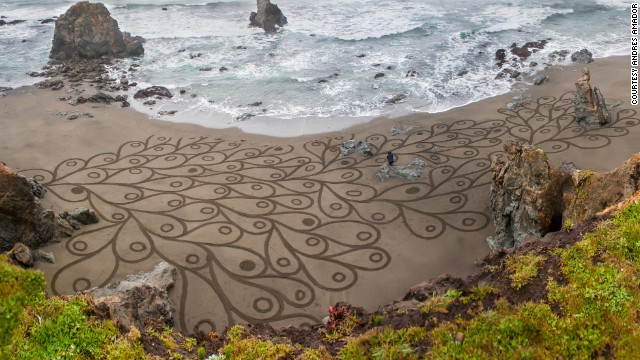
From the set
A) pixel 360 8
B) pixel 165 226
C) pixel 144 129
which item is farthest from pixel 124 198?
pixel 360 8

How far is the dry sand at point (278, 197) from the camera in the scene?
11.9 m

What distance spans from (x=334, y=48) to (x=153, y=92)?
12655 millimetres

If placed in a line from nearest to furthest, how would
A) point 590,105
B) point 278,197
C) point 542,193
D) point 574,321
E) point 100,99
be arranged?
1. point 574,321
2. point 542,193
3. point 278,197
4. point 590,105
5. point 100,99

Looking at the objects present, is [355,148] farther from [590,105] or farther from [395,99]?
[590,105]

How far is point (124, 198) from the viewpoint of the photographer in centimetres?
1507

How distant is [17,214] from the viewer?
12.1 metres

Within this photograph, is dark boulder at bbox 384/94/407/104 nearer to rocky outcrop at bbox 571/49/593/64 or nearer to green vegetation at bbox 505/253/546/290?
rocky outcrop at bbox 571/49/593/64

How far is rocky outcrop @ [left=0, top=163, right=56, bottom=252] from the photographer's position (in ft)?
39.3

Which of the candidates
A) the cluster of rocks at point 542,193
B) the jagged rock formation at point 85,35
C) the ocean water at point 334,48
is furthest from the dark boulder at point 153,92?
the cluster of rocks at point 542,193

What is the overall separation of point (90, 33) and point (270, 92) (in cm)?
1315

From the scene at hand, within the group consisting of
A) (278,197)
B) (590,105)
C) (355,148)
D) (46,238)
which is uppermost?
(590,105)

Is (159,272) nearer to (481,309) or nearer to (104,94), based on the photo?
(481,309)

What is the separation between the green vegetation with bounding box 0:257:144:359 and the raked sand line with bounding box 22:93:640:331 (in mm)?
4120

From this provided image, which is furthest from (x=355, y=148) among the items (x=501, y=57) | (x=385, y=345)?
(x=501, y=57)
